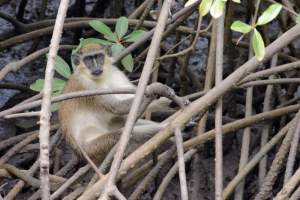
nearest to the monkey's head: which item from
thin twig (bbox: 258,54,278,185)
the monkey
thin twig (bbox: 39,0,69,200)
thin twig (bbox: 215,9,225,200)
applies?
the monkey

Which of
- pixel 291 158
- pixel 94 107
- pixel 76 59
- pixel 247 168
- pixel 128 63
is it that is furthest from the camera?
pixel 94 107

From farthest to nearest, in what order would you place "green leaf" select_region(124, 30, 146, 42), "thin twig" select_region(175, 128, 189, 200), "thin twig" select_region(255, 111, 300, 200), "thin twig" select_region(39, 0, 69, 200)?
"green leaf" select_region(124, 30, 146, 42) < "thin twig" select_region(255, 111, 300, 200) < "thin twig" select_region(175, 128, 189, 200) < "thin twig" select_region(39, 0, 69, 200)

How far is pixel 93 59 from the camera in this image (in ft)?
15.9

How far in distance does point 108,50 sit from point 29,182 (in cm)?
92

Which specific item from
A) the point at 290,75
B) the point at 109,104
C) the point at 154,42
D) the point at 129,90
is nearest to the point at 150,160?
the point at 109,104

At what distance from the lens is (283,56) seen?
16.3 feet

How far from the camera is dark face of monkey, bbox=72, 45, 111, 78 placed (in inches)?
188

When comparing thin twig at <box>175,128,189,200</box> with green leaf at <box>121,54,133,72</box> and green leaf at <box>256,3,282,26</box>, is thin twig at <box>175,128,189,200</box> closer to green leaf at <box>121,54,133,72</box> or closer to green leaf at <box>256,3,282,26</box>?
green leaf at <box>256,3,282,26</box>

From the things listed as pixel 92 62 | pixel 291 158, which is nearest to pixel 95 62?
pixel 92 62

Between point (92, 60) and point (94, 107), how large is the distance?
1.00 feet

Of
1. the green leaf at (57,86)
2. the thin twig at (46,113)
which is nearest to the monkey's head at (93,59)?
the green leaf at (57,86)

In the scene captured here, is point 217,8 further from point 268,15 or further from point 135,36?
point 135,36

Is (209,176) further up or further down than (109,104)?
further down

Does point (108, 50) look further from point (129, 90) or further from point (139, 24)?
point (129, 90)
